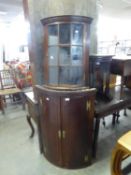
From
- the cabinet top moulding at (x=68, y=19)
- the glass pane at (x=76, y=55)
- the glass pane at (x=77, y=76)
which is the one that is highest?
the cabinet top moulding at (x=68, y=19)

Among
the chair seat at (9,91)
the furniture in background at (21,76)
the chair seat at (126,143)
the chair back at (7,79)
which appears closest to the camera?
the chair seat at (126,143)

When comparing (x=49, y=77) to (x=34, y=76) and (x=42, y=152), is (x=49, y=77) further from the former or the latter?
(x=42, y=152)

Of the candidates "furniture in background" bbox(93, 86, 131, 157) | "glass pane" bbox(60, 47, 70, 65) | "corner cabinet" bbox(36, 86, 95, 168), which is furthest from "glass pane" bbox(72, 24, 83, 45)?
"furniture in background" bbox(93, 86, 131, 157)

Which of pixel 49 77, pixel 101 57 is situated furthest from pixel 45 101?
pixel 101 57

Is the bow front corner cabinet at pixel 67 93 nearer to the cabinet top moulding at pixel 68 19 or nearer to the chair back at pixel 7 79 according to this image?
the cabinet top moulding at pixel 68 19

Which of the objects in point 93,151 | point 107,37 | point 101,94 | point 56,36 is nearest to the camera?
point 56,36

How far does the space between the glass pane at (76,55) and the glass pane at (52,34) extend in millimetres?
223

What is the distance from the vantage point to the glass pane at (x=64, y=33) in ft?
5.97

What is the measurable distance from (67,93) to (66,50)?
503 millimetres

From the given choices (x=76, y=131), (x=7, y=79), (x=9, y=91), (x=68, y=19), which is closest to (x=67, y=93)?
(x=76, y=131)

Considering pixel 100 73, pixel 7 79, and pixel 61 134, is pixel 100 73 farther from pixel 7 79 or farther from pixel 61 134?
pixel 7 79

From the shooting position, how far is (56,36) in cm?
188

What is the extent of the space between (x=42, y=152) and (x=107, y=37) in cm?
948

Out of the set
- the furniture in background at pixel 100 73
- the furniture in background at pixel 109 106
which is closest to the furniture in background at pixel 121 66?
the furniture in background at pixel 100 73
